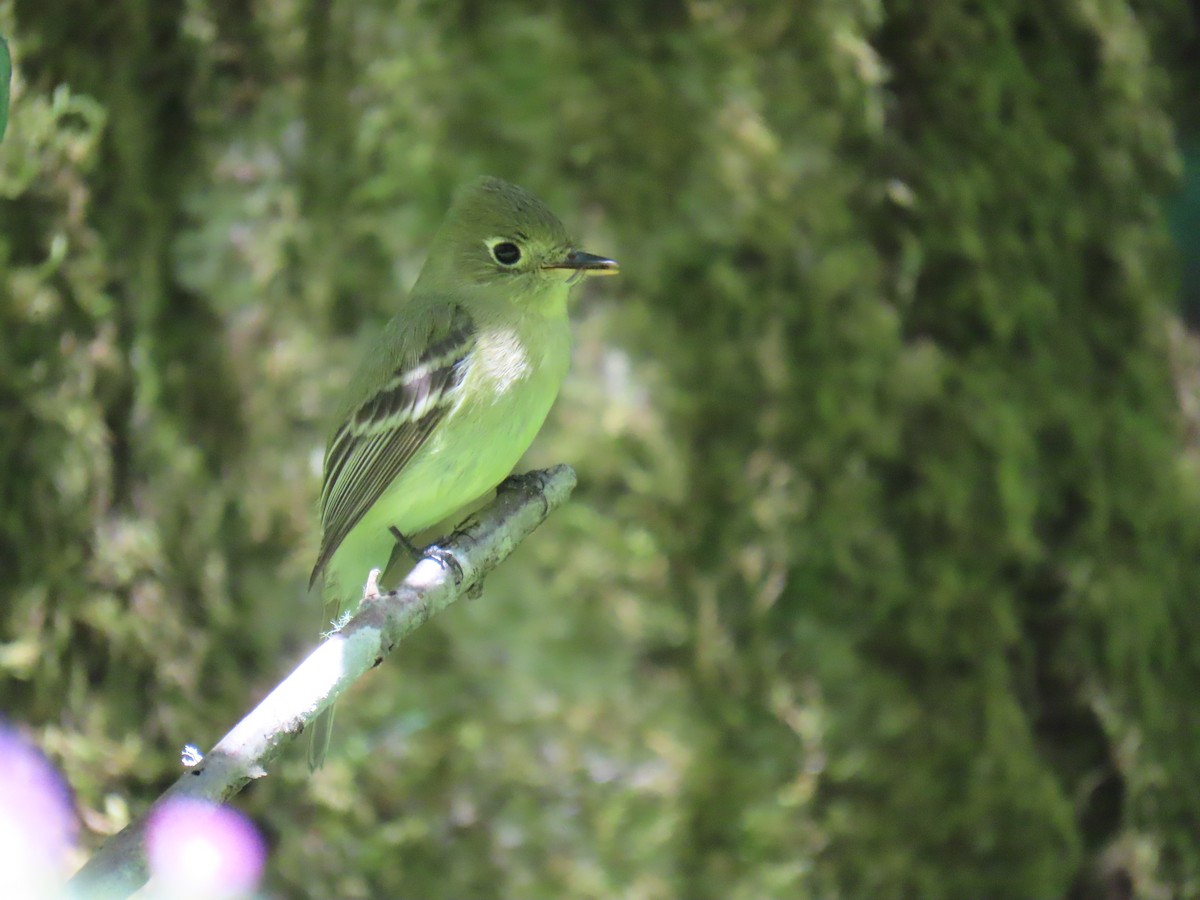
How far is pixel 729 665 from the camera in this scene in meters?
3.11

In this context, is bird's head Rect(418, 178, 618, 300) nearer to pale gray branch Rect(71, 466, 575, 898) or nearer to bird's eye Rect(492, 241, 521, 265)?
bird's eye Rect(492, 241, 521, 265)

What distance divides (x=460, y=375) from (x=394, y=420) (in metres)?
0.17

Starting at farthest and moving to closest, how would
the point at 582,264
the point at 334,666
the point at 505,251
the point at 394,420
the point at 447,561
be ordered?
the point at 394,420
the point at 505,251
the point at 582,264
the point at 447,561
the point at 334,666

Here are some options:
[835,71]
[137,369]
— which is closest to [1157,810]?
[835,71]

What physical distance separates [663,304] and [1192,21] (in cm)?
246

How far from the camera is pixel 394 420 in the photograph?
6.39ft

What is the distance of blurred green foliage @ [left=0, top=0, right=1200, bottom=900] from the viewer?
10.2 feet

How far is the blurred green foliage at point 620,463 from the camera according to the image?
3.09 metres

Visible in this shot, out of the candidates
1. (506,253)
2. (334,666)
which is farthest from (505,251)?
(334,666)

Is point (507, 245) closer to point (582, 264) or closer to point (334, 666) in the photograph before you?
point (582, 264)

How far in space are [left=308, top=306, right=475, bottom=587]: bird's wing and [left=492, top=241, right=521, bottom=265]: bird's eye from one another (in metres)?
0.12

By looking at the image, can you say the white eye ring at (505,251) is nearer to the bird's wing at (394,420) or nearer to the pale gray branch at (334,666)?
the bird's wing at (394,420)

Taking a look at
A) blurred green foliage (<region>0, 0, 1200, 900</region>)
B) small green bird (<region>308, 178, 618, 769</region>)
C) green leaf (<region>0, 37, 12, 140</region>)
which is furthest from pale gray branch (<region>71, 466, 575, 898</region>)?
blurred green foliage (<region>0, 0, 1200, 900</region>)

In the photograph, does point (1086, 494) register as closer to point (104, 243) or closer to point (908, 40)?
point (908, 40)
